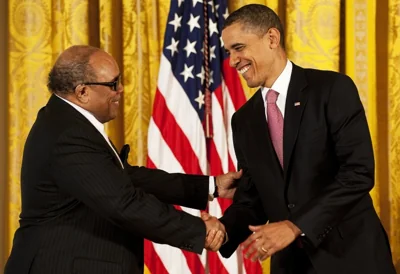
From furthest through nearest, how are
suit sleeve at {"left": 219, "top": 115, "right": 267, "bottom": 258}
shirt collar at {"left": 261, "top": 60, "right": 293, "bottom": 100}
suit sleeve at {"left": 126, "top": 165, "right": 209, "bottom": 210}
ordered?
suit sleeve at {"left": 126, "top": 165, "right": 209, "bottom": 210} → suit sleeve at {"left": 219, "top": 115, "right": 267, "bottom": 258} → shirt collar at {"left": 261, "top": 60, "right": 293, "bottom": 100}

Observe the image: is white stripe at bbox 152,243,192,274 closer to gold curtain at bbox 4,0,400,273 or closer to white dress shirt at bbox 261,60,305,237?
gold curtain at bbox 4,0,400,273

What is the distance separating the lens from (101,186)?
94.6 inches

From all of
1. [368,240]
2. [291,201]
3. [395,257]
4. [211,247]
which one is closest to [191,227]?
[211,247]

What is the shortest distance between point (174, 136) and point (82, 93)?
1393 millimetres

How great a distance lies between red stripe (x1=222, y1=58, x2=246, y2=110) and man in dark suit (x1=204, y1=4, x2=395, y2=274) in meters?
1.31

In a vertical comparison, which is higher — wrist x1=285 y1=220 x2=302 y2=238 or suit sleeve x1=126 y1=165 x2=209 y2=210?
suit sleeve x1=126 y1=165 x2=209 y2=210

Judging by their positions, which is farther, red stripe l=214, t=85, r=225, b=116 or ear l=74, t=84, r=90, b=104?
red stripe l=214, t=85, r=225, b=116

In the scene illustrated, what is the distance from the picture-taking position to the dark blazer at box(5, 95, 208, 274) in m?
2.41

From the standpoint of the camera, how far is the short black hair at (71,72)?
257 centimetres

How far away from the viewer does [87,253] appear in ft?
7.98

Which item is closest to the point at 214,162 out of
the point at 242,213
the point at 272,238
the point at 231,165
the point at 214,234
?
the point at 231,165

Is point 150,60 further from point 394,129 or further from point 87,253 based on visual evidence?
point 87,253

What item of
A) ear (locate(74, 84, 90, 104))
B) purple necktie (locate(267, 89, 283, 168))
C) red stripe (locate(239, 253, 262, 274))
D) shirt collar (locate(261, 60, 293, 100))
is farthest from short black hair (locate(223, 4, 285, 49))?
red stripe (locate(239, 253, 262, 274))

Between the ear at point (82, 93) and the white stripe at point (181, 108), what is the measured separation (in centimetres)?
136
